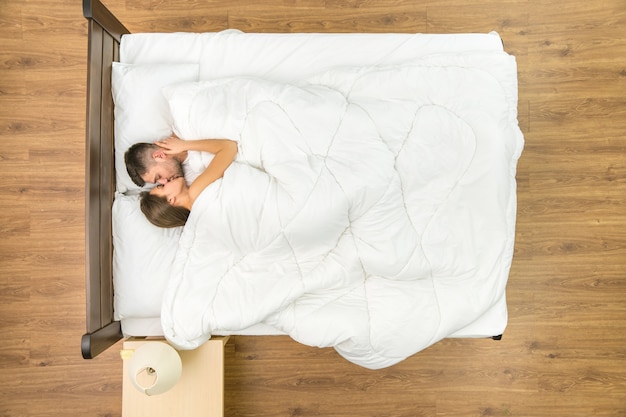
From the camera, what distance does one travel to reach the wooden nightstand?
1388mm

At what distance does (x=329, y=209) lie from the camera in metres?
1.27

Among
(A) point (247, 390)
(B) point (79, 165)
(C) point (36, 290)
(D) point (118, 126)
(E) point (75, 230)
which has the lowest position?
(A) point (247, 390)

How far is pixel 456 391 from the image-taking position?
175 centimetres

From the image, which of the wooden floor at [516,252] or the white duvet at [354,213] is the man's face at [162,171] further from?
the wooden floor at [516,252]

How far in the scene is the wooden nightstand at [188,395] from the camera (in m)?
1.39

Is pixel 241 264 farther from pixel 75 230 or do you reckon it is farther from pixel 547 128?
pixel 547 128

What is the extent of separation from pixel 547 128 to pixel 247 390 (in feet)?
5.24

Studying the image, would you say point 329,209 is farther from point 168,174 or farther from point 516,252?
point 516,252

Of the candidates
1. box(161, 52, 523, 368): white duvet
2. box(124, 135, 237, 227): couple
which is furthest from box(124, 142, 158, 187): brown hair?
box(161, 52, 523, 368): white duvet

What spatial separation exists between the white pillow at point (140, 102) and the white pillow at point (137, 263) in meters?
0.17

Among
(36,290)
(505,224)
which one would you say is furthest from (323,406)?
(36,290)

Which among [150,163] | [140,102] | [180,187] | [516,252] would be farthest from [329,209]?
[516,252]

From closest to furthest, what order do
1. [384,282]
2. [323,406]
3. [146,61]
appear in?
[384,282]
[146,61]
[323,406]

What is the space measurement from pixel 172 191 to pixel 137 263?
28cm
